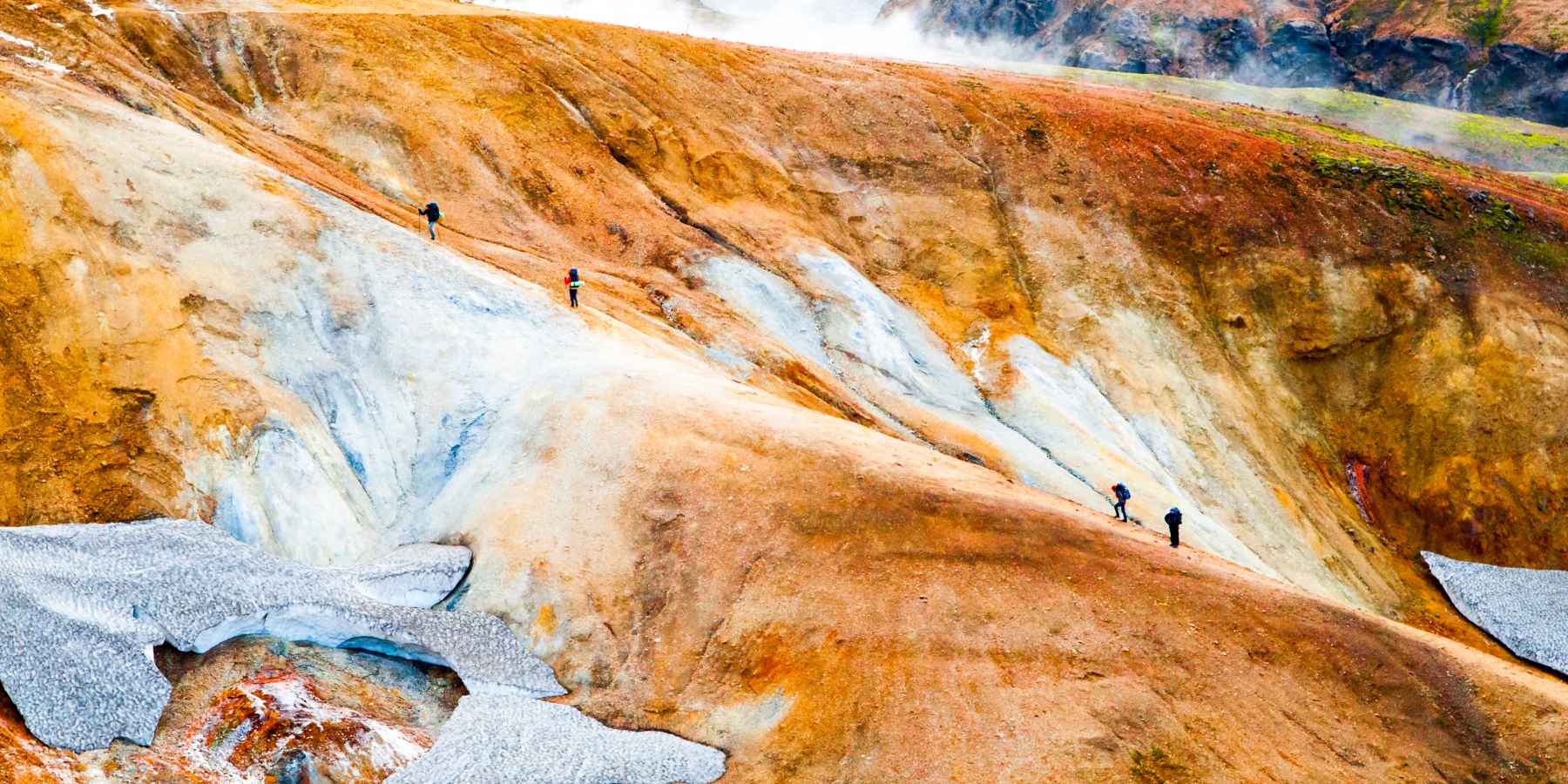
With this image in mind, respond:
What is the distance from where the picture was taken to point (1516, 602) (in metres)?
41.8

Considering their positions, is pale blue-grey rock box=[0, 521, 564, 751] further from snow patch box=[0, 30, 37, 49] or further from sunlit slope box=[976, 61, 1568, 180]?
sunlit slope box=[976, 61, 1568, 180]

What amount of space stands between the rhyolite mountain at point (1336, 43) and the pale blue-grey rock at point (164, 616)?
112 m

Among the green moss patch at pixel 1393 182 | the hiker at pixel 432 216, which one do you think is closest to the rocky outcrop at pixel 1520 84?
the green moss patch at pixel 1393 182

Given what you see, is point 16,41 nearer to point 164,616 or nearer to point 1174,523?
point 164,616

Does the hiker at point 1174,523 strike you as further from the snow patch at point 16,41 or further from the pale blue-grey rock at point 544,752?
the snow patch at point 16,41

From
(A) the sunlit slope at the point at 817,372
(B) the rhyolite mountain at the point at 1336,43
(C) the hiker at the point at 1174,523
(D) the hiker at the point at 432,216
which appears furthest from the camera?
(B) the rhyolite mountain at the point at 1336,43

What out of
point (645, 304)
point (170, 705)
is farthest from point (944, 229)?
point (170, 705)

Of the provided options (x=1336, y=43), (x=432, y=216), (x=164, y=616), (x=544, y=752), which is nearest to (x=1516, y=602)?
(x=544, y=752)

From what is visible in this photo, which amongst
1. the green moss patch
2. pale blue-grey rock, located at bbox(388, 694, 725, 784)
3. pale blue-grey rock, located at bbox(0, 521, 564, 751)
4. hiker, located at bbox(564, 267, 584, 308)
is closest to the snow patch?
hiker, located at bbox(564, 267, 584, 308)

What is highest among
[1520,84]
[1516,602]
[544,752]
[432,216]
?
[1520,84]

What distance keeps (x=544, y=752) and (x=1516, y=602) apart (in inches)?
1510

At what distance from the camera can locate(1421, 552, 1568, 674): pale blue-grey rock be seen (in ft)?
127

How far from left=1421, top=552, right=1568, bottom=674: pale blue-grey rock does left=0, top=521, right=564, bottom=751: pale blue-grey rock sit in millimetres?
34697

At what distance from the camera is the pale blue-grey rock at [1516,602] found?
38781mm
